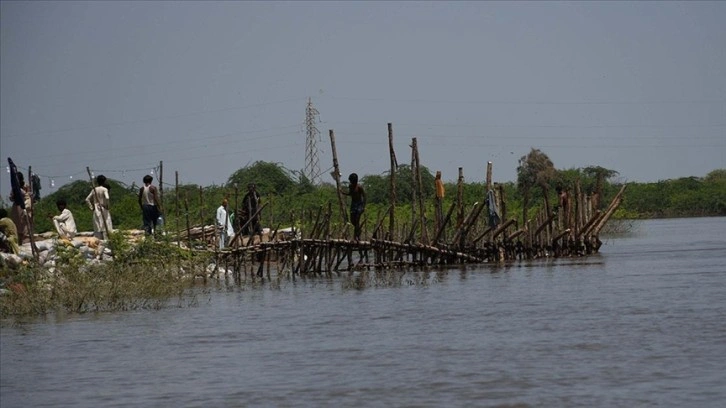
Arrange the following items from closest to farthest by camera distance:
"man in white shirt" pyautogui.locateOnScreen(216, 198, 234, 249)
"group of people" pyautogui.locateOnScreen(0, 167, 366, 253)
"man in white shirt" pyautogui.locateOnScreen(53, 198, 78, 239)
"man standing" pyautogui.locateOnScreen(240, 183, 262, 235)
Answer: "group of people" pyautogui.locateOnScreen(0, 167, 366, 253) → "man in white shirt" pyautogui.locateOnScreen(53, 198, 78, 239) → "man standing" pyautogui.locateOnScreen(240, 183, 262, 235) → "man in white shirt" pyautogui.locateOnScreen(216, 198, 234, 249)

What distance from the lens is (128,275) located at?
18.5 m

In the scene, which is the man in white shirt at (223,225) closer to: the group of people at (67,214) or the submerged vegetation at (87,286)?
the group of people at (67,214)

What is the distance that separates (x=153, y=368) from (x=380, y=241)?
10.5 metres

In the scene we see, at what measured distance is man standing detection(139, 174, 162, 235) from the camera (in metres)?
23.1

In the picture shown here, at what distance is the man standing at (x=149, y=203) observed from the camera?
75.9ft

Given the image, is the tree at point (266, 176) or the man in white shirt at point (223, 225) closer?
the man in white shirt at point (223, 225)

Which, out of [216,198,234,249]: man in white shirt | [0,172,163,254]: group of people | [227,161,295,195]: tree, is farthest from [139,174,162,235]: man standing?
[227,161,295,195]: tree

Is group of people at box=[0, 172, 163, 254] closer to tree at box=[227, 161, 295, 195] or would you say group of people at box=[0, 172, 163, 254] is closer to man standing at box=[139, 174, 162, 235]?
man standing at box=[139, 174, 162, 235]

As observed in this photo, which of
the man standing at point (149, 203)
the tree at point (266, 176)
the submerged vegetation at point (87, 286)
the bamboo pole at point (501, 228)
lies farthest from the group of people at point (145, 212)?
the tree at point (266, 176)

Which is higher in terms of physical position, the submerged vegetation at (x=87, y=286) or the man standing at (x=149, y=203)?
the man standing at (x=149, y=203)

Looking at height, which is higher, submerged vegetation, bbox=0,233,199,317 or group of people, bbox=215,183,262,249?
group of people, bbox=215,183,262,249

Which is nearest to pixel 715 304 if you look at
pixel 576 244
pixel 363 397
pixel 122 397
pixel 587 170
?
pixel 363 397

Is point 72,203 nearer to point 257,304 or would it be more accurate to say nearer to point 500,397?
point 257,304

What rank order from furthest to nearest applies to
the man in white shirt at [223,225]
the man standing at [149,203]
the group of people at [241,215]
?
the man in white shirt at [223,225], the group of people at [241,215], the man standing at [149,203]
